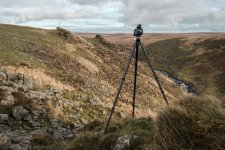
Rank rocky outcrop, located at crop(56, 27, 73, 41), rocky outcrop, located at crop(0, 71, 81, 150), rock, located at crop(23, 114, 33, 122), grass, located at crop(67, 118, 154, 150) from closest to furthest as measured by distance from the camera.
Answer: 1. grass, located at crop(67, 118, 154, 150)
2. rocky outcrop, located at crop(0, 71, 81, 150)
3. rock, located at crop(23, 114, 33, 122)
4. rocky outcrop, located at crop(56, 27, 73, 41)

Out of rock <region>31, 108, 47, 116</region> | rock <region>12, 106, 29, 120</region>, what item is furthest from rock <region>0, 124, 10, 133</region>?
rock <region>31, 108, 47, 116</region>

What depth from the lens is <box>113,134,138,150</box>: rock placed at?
32.1ft

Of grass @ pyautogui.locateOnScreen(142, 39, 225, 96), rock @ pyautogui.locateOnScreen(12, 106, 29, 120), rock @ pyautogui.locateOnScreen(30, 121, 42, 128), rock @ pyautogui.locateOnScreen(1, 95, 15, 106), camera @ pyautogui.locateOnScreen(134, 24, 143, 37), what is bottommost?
grass @ pyautogui.locateOnScreen(142, 39, 225, 96)

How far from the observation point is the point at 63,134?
1694 centimetres

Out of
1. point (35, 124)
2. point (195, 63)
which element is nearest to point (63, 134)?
point (35, 124)

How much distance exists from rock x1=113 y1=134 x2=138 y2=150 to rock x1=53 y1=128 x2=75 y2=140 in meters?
6.07

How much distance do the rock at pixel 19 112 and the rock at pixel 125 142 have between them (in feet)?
28.1

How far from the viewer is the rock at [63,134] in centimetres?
1614

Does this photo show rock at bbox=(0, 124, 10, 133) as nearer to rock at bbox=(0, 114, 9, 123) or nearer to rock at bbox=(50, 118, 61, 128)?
rock at bbox=(0, 114, 9, 123)

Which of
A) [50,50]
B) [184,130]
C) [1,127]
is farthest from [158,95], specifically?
[184,130]

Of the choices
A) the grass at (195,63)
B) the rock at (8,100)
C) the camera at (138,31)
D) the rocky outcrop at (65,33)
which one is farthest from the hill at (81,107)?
the grass at (195,63)

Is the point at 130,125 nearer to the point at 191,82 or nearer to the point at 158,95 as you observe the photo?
the point at 158,95

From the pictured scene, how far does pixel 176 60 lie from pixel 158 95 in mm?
59065

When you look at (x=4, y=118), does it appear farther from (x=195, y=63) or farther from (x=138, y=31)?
(x=195, y=63)
